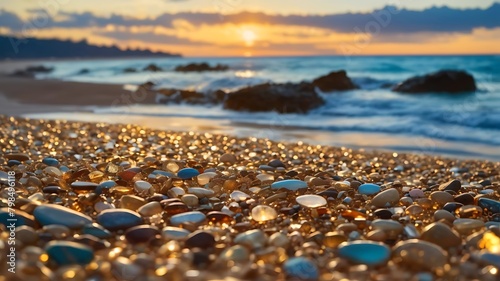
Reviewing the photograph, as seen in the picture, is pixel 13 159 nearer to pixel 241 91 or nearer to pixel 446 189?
pixel 446 189

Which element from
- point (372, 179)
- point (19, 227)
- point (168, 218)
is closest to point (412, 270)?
point (168, 218)

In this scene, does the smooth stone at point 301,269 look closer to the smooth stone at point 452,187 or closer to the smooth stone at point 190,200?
the smooth stone at point 190,200

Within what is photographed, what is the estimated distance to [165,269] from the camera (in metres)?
1.27

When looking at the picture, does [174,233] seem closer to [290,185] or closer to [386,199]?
[290,185]

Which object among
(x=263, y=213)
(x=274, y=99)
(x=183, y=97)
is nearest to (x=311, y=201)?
(x=263, y=213)

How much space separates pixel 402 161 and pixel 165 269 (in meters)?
3.43

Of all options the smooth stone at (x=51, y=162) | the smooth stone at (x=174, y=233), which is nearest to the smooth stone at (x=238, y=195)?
the smooth stone at (x=174, y=233)

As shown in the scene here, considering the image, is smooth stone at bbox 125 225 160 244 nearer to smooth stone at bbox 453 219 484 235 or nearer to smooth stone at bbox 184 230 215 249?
smooth stone at bbox 184 230 215 249

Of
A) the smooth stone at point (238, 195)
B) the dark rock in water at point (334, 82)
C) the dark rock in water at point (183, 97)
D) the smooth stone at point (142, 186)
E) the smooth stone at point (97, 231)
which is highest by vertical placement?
the dark rock in water at point (334, 82)

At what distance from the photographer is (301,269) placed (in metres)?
1.31

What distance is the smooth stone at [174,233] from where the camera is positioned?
63.3 inches

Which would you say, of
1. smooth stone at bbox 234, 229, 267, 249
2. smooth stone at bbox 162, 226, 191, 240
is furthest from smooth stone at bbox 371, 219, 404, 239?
smooth stone at bbox 162, 226, 191, 240

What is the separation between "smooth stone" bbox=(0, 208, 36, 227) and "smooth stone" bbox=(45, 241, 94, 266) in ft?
1.18

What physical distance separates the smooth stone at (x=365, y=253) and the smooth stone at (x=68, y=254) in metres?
0.77
